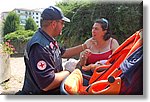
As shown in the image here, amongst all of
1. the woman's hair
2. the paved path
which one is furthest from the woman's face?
the paved path

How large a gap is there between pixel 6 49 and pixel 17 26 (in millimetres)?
245

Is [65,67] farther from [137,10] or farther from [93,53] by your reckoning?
[137,10]

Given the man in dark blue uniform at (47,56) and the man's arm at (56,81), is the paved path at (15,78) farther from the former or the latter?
the man's arm at (56,81)

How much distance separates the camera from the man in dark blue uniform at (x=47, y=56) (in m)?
2.71

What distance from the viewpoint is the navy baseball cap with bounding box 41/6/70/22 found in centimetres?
275

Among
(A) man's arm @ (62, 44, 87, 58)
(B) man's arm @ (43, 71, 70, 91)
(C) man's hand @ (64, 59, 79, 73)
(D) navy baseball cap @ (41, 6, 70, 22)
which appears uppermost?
(D) navy baseball cap @ (41, 6, 70, 22)

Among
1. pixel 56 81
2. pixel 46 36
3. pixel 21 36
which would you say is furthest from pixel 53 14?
pixel 56 81

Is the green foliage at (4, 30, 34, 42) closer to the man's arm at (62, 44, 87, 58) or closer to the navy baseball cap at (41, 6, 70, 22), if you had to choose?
the navy baseball cap at (41, 6, 70, 22)

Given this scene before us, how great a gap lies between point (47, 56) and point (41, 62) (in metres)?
0.08

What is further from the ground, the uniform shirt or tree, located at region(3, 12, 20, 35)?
tree, located at region(3, 12, 20, 35)

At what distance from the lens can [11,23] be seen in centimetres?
273

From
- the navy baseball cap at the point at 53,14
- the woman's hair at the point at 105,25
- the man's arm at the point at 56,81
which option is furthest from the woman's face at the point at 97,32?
the man's arm at the point at 56,81

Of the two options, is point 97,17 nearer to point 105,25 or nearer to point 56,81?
point 105,25

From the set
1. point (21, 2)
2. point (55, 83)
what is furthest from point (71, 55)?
point (21, 2)
